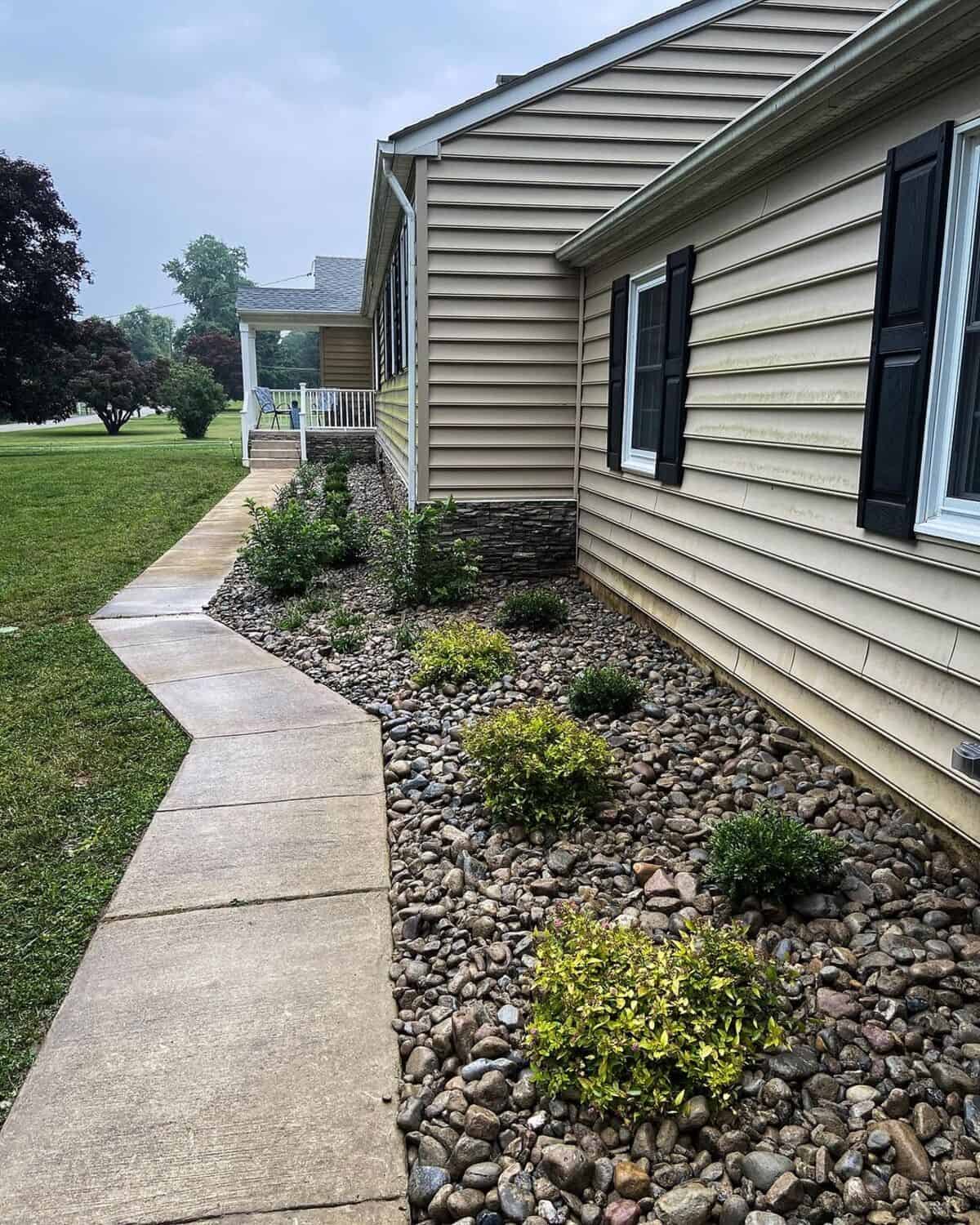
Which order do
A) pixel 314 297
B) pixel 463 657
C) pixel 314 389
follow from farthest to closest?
pixel 314 297, pixel 314 389, pixel 463 657

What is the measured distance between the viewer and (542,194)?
7.11m

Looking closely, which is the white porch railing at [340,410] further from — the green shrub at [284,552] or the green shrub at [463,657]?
the green shrub at [463,657]

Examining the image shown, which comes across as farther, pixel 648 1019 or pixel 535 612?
pixel 535 612

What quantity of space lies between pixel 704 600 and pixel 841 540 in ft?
4.53

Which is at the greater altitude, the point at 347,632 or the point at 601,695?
the point at 601,695

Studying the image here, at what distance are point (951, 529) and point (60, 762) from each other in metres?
3.77

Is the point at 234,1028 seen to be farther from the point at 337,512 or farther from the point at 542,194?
the point at 337,512

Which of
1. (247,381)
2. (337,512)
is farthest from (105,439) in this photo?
(337,512)

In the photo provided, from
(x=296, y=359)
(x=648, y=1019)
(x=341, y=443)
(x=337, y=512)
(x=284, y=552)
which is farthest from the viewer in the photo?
(x=296, y=359)

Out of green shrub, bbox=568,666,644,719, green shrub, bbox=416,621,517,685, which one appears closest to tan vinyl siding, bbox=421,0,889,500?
green shrub, bbox=416,621,517,685

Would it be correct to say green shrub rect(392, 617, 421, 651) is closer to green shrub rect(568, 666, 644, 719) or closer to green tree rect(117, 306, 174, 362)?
green shrub rect(568, 666, 644, 719)

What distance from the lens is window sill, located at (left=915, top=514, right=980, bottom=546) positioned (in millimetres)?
2922

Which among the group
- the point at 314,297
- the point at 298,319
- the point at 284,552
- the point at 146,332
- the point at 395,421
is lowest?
the point at 284,552

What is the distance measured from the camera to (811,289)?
3.88 meters
